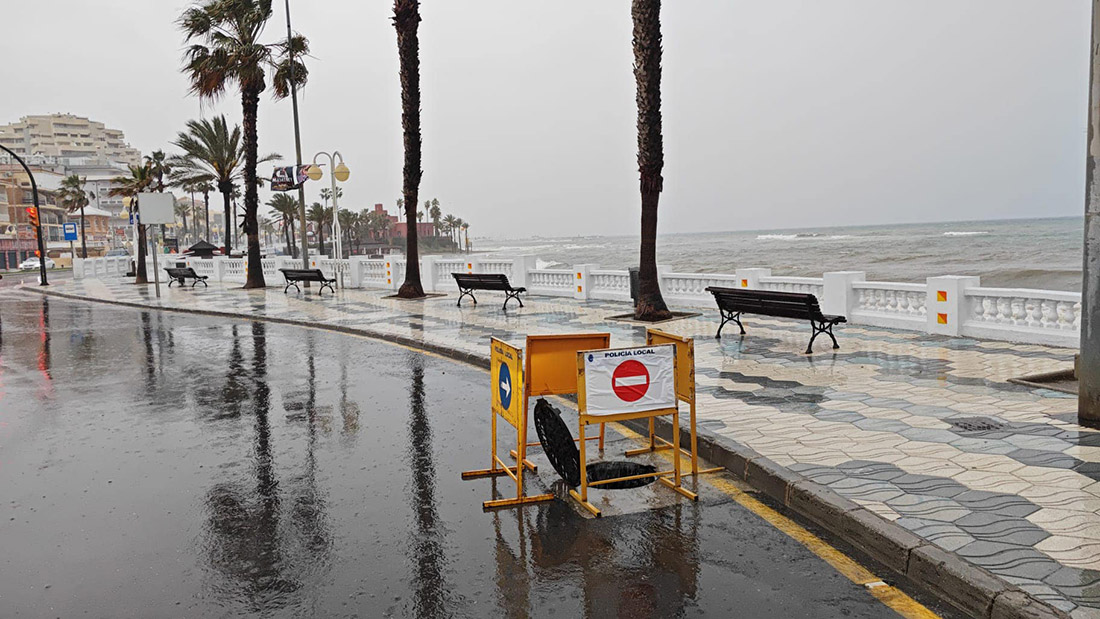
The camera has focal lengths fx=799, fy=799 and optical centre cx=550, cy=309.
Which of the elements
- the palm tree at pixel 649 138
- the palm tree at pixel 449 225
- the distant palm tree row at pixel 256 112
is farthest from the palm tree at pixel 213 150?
the palm tree at pixel 449 225

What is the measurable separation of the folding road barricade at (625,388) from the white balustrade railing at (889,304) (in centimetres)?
891

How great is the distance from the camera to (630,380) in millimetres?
5648

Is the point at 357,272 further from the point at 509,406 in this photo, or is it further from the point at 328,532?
the point at 328,532

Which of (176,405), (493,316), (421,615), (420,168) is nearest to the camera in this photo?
(421,615)

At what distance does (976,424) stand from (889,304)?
757cm

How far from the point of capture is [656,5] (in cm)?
1562

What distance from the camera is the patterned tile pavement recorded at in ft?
14.4

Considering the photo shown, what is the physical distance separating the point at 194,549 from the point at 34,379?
894 centimetres

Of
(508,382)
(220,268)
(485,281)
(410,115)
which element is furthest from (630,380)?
(220,268)

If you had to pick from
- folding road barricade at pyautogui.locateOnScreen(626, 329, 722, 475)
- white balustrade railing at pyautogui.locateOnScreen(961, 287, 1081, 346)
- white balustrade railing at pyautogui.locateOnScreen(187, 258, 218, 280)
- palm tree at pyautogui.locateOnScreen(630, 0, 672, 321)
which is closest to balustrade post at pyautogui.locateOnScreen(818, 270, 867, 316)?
white balustrade railing at pyautogui.locateOnScreen(961, 287, 1081, 346)

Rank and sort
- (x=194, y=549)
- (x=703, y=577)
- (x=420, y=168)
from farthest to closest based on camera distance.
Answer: (x=420, y=168) < (x=194, y=549) < (x=703, y=577)

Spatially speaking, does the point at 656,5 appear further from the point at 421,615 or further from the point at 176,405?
the point at 421,615

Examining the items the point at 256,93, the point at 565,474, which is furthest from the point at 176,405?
the point at 256,93

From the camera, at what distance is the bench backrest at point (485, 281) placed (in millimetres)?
20409
